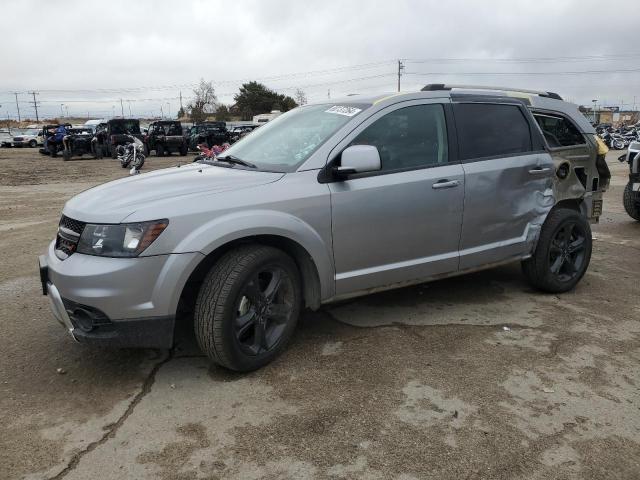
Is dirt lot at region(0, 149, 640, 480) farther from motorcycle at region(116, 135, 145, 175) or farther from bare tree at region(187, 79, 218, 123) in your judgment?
bare tree at region(187, 79, 218, 123)

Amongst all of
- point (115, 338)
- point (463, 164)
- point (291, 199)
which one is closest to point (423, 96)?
point (463, 164)

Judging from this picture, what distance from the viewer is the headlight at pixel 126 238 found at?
2.94m

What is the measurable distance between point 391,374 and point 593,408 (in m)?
1.11

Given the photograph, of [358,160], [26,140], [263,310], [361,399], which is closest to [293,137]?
[358,160]

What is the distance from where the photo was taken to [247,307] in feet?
10.8

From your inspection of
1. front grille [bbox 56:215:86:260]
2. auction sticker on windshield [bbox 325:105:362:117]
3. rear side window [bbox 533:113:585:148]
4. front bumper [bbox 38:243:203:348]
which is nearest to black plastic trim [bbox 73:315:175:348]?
front bumper [bbox 38:243:203:348]

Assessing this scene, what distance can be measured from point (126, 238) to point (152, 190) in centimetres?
45

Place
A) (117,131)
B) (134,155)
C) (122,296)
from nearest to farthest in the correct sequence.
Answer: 1. (122,296)
2. (134,155)
3. (117,131)

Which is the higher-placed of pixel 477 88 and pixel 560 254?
pixel 477 88

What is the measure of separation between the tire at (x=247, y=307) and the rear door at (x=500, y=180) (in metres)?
1.49

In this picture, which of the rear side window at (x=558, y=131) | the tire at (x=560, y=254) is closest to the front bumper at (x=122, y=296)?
the tire at (x=560, y=254)

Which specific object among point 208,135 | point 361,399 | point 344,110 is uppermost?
point 344,110

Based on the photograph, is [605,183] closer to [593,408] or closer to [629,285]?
[629,285]

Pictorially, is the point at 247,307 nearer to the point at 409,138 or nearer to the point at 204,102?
the point at 409,138
